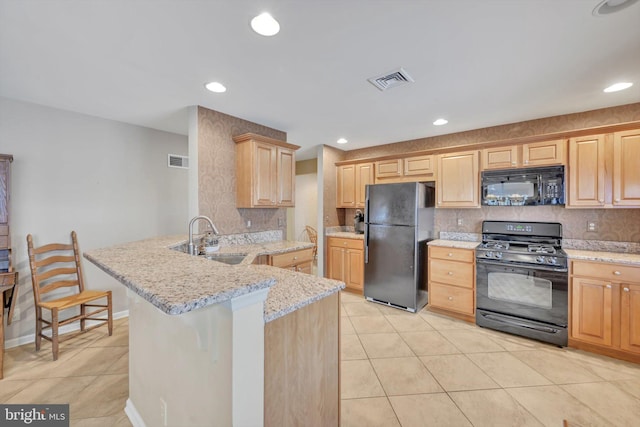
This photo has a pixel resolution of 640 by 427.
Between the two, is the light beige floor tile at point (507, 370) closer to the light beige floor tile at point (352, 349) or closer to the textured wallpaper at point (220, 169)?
the light beige floor tile at point (352, 349)

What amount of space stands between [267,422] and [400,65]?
2359mm

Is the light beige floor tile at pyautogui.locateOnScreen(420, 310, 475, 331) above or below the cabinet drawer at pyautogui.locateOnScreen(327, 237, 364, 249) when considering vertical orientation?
below

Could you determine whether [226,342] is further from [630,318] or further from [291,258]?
[630,318]

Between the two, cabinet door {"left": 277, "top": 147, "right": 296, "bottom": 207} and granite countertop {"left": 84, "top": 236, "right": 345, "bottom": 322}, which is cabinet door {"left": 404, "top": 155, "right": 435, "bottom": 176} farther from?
granite countertop {"left": 84, "top": 236, "right": 345, "bottom": 322}

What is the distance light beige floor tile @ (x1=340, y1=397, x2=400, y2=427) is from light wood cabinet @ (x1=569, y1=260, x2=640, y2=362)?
218 centimetres

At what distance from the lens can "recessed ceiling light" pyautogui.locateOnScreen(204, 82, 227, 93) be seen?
224 cm

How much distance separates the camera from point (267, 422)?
1018mm

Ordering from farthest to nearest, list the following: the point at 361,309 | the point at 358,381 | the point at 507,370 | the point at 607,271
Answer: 1. the point at 361,309
2. the point at 607,271
3. the point at 507,370
4. the point at 358,381

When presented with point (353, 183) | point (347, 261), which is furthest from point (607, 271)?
point (353, 183)

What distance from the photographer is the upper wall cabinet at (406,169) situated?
3.73 metres

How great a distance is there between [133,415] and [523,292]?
366 centimetres

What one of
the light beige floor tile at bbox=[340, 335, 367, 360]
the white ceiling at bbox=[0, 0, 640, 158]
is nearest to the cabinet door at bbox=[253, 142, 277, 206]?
the white ceiling at bbox=[0, 0, 640, 158]

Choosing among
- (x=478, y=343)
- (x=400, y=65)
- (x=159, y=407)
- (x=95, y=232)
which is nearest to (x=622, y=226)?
(x=478, y=343)

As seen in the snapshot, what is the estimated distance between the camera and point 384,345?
262cm
